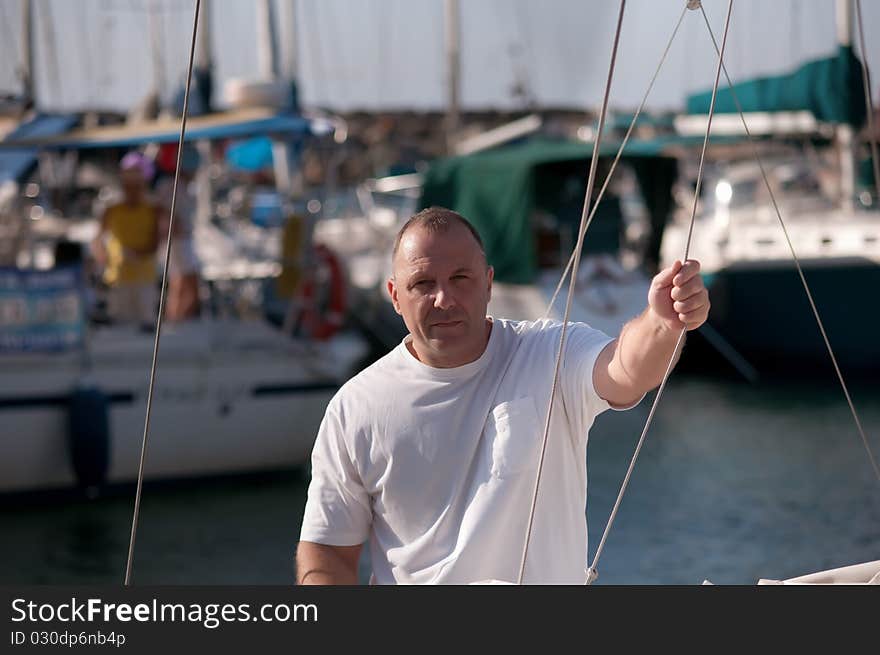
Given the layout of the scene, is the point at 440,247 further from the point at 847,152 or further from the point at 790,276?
the point at 847,152

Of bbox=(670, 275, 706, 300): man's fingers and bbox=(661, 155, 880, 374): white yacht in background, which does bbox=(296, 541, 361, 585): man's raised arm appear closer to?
bbox=(670, 275, 706, 300): man's fingers

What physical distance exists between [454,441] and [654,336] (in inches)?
20.7

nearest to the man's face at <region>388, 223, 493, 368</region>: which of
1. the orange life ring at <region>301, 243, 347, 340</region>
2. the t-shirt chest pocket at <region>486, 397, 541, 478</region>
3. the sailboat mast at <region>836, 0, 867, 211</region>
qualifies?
the t-shirt chest pocket at <region>486, 397, 541, 478</region>

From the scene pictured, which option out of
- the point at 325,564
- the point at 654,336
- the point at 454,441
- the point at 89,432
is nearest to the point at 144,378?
the point at 89,432

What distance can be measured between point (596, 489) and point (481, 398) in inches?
403

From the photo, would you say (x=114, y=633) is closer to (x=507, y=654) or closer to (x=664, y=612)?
(x=507, y=654)

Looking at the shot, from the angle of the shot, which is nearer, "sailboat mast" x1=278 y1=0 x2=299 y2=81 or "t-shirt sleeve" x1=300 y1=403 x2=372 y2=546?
"t-shirt sleeve" x1=300 y1=403 x2=372 y2=546

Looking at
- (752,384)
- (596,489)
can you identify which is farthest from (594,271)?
(596,489)

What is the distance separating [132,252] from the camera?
477 inches

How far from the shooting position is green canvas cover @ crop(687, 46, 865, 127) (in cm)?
1809

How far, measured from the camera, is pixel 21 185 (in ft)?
42.3

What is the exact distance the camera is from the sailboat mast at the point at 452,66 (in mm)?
25406

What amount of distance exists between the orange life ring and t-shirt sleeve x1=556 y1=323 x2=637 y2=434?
31.2 ft

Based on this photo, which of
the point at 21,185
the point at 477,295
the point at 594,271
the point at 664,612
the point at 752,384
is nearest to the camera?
the point at 664,612
